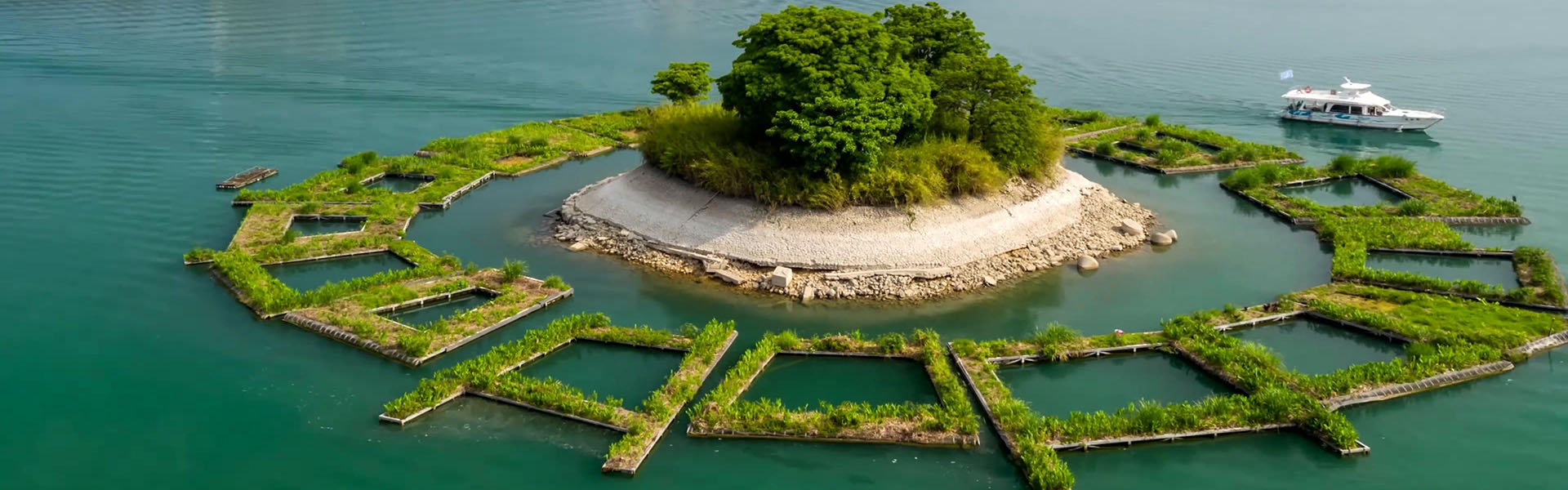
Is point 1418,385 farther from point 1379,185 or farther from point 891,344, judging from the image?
point 1379,185

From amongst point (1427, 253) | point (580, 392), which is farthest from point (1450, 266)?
point (580, 392)

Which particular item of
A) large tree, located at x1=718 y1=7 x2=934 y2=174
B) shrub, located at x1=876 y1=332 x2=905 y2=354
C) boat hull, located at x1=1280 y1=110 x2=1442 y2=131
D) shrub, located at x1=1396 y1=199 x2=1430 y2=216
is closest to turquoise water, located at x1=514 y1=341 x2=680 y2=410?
shrub, located at x1=876 y1=332 x2=905 y2=354

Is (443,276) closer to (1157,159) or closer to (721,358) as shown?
(721,358)

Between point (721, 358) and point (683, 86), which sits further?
point (683, 86)

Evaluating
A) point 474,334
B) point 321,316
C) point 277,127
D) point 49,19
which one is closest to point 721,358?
point 474,334

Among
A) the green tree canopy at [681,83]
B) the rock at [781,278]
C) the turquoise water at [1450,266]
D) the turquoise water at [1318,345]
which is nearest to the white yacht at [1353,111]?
the turquoise water at [1450,266]

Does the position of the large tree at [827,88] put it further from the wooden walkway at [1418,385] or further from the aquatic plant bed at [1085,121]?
the aquatic plant bed at [1085,121]
